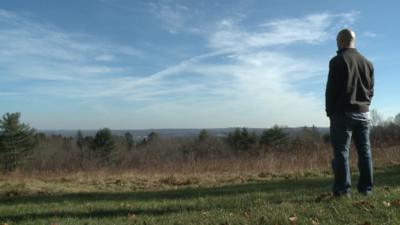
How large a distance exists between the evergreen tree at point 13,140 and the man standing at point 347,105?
57306 mm

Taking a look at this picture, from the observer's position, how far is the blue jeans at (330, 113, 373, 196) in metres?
6.03

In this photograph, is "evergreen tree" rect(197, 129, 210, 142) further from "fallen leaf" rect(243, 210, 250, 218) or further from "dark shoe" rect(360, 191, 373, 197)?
"fallen leaf" rect(243, 210, 250, 218)

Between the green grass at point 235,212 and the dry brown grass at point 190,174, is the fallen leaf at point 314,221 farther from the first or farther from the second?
the dry brown grass at point 190,174

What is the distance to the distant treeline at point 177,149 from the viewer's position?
60.9ft

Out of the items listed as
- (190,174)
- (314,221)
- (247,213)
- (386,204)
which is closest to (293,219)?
(314,221)

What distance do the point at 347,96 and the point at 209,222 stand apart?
7.61 ft

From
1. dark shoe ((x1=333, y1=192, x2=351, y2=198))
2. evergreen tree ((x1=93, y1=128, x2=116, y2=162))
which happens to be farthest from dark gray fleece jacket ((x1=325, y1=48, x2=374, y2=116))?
evergreen tree ((x1=93, y1=128, x2=116, y2=162))

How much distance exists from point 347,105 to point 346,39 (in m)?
0.86

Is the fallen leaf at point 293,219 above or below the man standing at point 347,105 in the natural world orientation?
below

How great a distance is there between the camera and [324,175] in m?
14.5

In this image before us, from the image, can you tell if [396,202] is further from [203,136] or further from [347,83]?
[203,136]

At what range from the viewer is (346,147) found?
6066 mm

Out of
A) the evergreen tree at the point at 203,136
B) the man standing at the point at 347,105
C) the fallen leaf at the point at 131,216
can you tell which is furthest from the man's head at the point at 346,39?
the evergreen tree at the point at 203,136

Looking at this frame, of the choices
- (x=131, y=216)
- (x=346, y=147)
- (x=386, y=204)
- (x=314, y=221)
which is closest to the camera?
(x=314, y=221)
